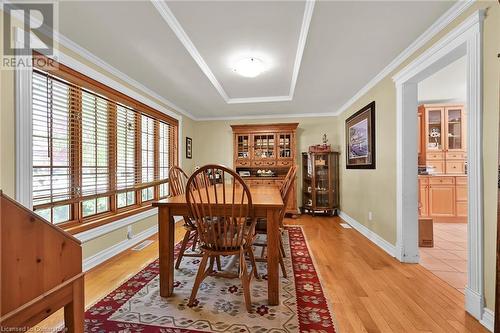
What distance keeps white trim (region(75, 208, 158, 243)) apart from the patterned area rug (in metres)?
0.70

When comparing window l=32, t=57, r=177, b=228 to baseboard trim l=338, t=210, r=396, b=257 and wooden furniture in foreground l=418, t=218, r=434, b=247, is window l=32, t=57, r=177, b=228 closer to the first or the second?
baseboard trim l=338, t=210, r=396, b=257

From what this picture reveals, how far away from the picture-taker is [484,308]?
1460 mm

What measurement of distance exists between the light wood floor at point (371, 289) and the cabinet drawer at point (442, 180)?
2174 mm

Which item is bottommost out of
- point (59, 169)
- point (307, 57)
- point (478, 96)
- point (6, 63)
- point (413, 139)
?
point (59, 169)

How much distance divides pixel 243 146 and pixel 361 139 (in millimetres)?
2356

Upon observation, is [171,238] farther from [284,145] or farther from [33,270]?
[284,145]

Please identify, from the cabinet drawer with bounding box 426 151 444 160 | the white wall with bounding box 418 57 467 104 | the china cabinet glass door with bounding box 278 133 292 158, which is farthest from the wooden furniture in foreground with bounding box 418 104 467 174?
the china cabinet glass door with bounding box 278 133 292 158

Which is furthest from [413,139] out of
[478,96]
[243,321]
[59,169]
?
[59,169]

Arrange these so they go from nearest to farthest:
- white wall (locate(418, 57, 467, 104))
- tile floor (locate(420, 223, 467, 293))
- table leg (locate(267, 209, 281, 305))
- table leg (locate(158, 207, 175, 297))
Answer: table leg (locate(267, 209, 281, 305)) < table leg (locate(158, 207, 175, 297)) < tile floor (locate(420, 223, 467, 293)) < white wall (locate(418, 57, 467, 104))

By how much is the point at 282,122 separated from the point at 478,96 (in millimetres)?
3580

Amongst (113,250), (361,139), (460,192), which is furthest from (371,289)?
(460,192)

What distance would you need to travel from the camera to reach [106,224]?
2.52 meters

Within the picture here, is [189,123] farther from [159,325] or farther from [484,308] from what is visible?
[484,308]

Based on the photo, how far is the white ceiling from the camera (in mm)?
1672
